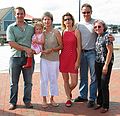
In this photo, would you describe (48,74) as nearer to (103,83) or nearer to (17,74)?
(17,74)

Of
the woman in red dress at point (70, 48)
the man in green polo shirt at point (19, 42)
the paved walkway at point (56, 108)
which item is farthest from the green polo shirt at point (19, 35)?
the paved walkway at point (56, 108)

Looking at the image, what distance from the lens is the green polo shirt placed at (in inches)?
258

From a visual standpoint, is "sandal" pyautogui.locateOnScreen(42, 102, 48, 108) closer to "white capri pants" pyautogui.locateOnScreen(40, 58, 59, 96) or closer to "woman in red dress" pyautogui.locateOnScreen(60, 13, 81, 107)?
"white capri pants" pyautogui.locateOnScreen(40, 58, 59, 96)

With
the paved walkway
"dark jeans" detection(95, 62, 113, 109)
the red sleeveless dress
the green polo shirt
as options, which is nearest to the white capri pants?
the red sleeveless dress

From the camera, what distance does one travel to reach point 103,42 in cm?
638

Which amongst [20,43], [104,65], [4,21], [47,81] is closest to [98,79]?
Answer: [104,65]

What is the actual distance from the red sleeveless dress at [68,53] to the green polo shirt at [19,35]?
0.72 m

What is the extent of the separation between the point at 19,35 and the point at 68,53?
108 cm

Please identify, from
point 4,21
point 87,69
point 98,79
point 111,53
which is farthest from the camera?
point 4,21

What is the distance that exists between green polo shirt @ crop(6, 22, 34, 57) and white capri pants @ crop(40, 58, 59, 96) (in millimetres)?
532

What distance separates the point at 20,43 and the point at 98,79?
1.73 metres

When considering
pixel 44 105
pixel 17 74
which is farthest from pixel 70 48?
pixel 44 105

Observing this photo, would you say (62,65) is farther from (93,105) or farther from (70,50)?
(93,105)

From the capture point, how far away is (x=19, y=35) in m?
6.57
